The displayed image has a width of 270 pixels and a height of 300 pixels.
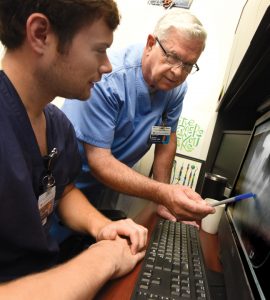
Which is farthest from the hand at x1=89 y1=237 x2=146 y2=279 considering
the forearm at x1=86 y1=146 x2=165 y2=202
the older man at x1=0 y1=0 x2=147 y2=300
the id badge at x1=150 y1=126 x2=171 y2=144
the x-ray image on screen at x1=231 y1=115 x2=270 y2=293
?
the id badge at x1=150 y1=126 x2=171 y2=144

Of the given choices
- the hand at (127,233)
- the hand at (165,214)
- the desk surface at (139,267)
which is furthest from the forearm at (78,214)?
the hand at (165,214)

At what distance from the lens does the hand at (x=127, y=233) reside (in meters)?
0.68

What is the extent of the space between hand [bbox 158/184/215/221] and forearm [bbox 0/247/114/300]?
367 millimetres

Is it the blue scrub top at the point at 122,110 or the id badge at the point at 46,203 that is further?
the blue scrub top at the point at 122,110

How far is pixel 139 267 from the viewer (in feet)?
2.03

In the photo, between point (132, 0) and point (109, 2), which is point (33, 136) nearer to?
point (109, 2)

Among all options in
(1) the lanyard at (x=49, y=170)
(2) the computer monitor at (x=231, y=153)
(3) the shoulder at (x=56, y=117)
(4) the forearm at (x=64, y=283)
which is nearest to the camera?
(4) the forearm at (x=64, y=283)

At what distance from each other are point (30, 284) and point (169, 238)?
44cm

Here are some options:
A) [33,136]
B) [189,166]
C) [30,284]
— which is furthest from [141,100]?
[30,284]

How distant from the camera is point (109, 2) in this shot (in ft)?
2.10

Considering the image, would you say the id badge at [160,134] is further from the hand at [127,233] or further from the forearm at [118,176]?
the hand at [127,233]

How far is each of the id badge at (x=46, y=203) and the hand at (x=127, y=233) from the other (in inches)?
5.7

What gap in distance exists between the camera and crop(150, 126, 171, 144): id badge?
135 centimetres

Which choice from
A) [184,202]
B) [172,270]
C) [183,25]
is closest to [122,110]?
[183,25]
